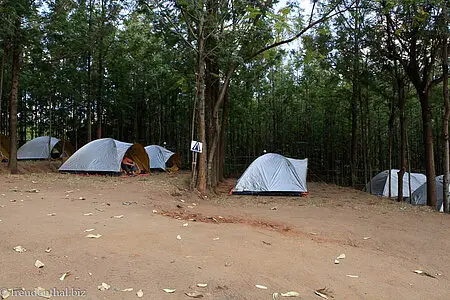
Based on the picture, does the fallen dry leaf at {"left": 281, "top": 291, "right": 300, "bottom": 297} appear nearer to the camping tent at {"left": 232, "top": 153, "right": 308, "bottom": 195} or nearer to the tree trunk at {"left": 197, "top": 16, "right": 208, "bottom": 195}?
the tree trunk at {"left": 197, "top": 16, "right": 208, "bottom": 195}

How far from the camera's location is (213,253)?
3.44 m

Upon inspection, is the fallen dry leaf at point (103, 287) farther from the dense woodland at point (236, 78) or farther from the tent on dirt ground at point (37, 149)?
the tent on dirt ground at point (37, 149)

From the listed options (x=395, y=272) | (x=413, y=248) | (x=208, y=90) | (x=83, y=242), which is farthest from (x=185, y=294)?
(x=208, y=90)

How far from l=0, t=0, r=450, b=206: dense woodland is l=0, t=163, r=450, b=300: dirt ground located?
405 centimetres

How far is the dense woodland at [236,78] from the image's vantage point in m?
9.37

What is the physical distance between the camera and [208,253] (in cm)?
343

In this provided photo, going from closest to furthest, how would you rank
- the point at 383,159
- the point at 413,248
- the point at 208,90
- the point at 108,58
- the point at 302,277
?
1. the point at 302,277
2. the point at 413,248
3. the point at 208,90
4. the point at 108,58
5. the point at 383,159

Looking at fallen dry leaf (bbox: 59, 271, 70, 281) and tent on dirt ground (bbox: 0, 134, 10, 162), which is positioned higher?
tent on dirt ground (bbox: 0, 134, 10, 162)

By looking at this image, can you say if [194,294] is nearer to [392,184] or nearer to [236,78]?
[236,78]

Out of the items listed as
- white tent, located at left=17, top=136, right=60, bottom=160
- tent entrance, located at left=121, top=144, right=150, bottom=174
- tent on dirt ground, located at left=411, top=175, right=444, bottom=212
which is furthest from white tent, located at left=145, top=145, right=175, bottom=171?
tent on dirt ground, located at left=411, top=175, right=444, bottom=212

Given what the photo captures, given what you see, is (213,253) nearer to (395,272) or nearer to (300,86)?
(395,272)

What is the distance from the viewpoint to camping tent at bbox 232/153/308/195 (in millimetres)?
10734

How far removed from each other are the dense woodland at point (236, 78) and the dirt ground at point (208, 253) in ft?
13.3

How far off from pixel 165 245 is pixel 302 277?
4.60ft
